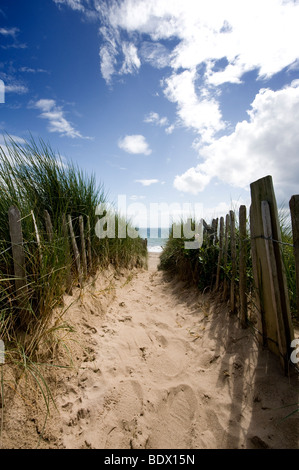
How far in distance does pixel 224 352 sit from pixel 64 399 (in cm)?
187

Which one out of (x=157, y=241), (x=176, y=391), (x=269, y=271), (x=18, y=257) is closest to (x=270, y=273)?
(x=269, y=271)

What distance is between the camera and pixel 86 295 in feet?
11.2

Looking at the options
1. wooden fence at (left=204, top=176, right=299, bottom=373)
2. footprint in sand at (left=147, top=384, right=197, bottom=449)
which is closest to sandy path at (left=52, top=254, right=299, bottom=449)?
footprint in sand at (left=147, top=384, right=197, bottom=449)

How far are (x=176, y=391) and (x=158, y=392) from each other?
187 millimetres

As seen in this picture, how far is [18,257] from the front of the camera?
220 cm

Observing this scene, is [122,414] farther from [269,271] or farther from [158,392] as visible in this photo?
[269,271]

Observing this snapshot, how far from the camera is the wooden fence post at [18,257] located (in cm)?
216

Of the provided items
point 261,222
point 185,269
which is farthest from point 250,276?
point 185,269

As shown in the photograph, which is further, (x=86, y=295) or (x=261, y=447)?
(x=86, y=295)

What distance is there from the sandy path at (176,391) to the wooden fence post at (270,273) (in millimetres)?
287

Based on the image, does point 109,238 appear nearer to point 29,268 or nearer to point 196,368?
point 29,268

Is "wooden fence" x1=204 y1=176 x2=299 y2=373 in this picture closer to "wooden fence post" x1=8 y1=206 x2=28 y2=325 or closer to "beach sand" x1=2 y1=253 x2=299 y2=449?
"beach sand" x1=2 y1=253 x2=299 y2=449
